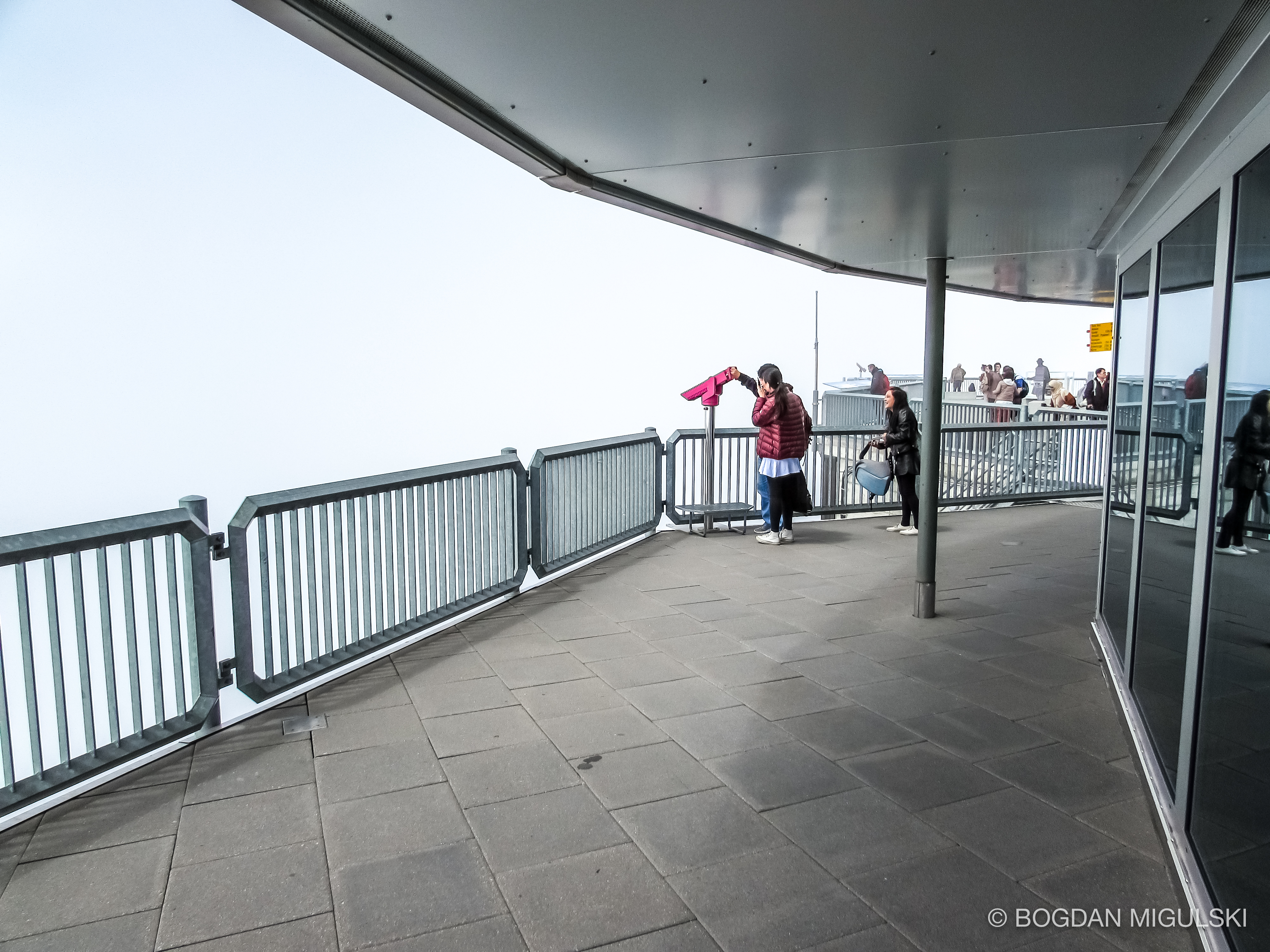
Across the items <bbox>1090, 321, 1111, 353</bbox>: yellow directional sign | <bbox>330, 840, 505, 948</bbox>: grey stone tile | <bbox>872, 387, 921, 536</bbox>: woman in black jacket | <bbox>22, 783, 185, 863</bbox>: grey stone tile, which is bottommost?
<bbox>22, 783, 185, 863</bbox>: grey stone tile

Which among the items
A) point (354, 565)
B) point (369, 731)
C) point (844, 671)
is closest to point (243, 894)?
point (369, 731)

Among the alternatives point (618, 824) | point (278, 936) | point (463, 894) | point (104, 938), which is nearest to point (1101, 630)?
point (618, 824)

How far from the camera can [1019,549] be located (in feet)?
30.2

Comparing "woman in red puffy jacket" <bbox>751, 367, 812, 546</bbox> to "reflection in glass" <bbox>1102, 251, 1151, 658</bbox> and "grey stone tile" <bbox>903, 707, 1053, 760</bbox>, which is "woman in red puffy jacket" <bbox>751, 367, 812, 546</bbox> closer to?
"reflection in glass" <bbox>1102, 251, 1151, 658</bbox>

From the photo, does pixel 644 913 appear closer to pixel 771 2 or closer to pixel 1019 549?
pixel 771 2

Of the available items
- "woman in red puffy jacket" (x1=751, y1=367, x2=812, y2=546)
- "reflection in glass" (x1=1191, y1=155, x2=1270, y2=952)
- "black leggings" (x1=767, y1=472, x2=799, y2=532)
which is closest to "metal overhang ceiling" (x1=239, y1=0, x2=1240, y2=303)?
"reflection in glass" (x1=1191, y1=155, x2=1270, y2=952)

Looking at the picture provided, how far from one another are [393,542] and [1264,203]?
4.70 m

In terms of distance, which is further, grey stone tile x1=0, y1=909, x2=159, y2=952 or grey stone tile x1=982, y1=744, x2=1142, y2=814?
grey stone tile x1=982, y1=744, x2=1142, y2=814

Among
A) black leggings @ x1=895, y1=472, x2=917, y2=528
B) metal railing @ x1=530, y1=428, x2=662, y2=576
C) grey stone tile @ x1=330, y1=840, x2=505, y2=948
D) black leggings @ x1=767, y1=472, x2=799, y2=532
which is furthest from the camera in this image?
black leggings @ x1=895, y1=472, x2=917, y2=528

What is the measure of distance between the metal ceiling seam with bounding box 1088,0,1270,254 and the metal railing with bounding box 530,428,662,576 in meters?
4.53

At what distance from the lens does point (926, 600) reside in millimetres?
6453

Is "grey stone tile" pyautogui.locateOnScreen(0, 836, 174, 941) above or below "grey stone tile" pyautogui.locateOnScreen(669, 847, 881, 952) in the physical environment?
below

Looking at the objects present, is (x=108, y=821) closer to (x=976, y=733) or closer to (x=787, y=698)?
(x=787, y=698)

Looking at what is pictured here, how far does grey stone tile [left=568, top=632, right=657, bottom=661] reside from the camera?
18.2 feet
